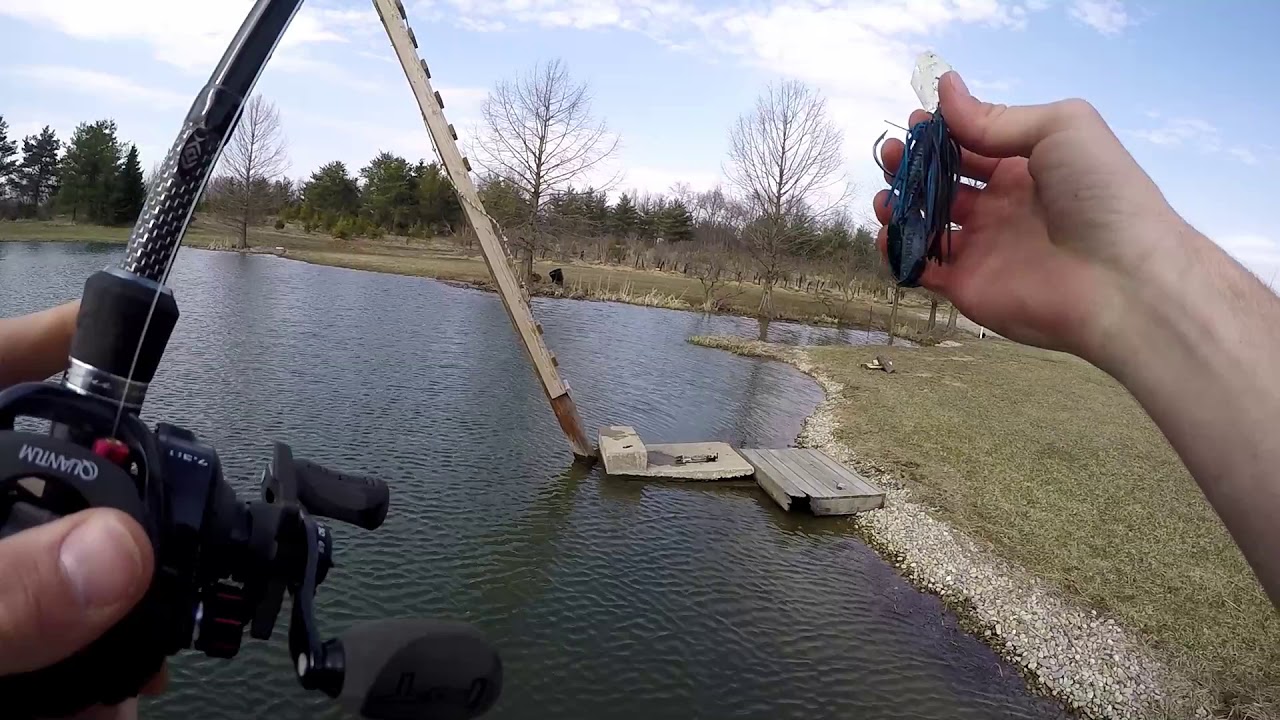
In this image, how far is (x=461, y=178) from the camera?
11.2 meters

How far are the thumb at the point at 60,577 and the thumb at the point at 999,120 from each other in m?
2.32

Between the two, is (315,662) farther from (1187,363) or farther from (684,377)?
(684,377)

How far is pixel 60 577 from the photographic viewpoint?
1046 mm

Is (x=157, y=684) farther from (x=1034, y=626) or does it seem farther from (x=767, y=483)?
(x=767, y=483)

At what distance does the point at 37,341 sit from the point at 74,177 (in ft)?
183

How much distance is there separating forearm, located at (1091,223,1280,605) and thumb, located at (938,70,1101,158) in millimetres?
462

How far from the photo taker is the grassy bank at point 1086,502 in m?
9.52

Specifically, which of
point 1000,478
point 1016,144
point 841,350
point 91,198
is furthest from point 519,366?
point 91,198

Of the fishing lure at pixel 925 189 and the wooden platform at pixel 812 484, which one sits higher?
the fishing lure at pixel 925 189

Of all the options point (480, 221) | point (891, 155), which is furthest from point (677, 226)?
point (891, 155)

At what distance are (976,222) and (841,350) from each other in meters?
30.0

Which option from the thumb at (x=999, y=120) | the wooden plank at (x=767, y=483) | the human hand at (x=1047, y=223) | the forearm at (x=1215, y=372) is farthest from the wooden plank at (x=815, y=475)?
the forearm at (x=1215, y=372)

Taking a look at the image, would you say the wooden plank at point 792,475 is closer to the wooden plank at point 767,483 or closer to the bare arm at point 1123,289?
the wooden plank at point 767,483

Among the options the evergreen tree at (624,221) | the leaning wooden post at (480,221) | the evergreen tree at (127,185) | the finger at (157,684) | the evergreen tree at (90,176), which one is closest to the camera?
the finger at (157,684)
